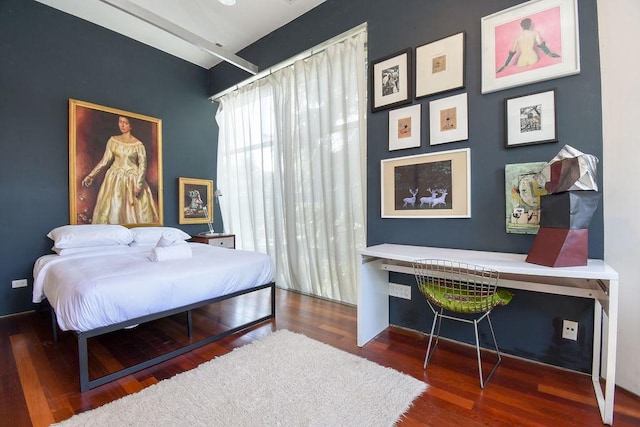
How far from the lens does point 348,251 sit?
3129mm

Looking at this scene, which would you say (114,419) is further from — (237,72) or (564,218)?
(237,72)

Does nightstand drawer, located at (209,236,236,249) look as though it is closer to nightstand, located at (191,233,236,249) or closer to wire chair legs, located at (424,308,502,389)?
nightstand, located at (191,233,236,249)

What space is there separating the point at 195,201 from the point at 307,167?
6.85 ft

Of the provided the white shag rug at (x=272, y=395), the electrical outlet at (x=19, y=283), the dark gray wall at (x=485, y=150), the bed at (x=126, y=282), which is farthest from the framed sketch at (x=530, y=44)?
the electrical outlet at (x=19, y=283)

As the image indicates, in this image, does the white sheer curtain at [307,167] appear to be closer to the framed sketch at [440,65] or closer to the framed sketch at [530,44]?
the framed sketch at [440,65]

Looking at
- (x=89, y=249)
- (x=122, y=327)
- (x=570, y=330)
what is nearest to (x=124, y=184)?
(x=89, y=249)

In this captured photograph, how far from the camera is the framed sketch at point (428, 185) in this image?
2262mm

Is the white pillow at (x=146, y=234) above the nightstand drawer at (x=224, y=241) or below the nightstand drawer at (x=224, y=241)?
above

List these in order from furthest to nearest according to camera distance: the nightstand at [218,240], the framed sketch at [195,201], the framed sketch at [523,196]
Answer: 1. the framed sketch at [195,201]
2. the nightstand at [218,240]
3. the framed sketch at [523,196]

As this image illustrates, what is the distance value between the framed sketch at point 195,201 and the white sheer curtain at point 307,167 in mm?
563

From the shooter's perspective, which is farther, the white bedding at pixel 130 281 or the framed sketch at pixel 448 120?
the framed sketch at pixel 448 120

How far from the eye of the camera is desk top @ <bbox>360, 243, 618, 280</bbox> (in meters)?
1.48

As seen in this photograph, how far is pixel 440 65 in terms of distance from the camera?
2.35 metres

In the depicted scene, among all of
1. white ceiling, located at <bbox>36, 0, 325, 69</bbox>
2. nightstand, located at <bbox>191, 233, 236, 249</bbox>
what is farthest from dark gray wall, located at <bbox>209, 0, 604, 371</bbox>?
nightstand, located at <bbox>191, 233, 236, 249</bbox>
